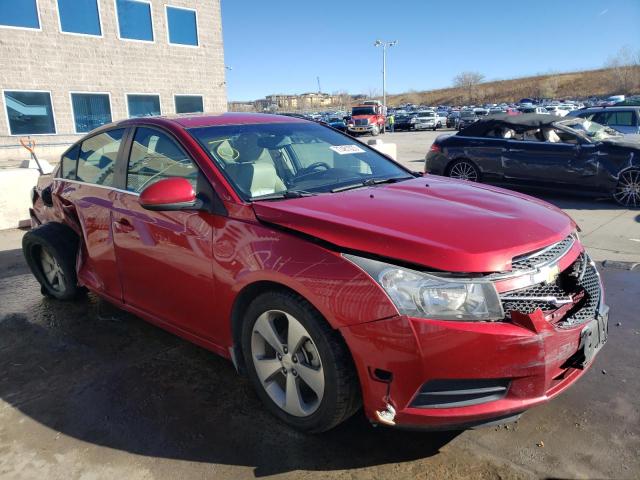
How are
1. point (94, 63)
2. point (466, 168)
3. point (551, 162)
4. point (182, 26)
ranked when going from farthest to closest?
point (182, 26), point (94, 63), point (466, 168), point (551, 162)

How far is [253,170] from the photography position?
3.04 meters

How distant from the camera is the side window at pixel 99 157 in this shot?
3729 millimetres

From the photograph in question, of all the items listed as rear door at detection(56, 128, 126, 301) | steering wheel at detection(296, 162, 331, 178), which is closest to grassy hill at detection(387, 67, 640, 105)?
steering wheel at detection(296, 162, 331, 178)

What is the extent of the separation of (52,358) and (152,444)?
146cm

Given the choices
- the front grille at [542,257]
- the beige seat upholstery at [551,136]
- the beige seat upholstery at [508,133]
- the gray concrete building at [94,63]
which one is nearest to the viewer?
the front grille at [542,257]

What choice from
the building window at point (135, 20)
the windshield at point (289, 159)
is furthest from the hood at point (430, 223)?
the building window at point (135, 20)

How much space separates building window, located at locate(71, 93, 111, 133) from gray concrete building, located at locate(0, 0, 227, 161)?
37mm

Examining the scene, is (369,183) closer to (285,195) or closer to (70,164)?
(285,195)

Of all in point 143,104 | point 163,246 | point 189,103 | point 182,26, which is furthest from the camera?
point 189,103

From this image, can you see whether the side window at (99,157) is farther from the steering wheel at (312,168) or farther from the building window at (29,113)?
the building window at (29,113)

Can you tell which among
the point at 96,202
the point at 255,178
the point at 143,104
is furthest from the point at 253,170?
the point at 143,104

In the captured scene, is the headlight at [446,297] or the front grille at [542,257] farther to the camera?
the front grille at [542,257]

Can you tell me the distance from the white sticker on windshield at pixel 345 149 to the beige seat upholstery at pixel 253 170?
1.84 ft

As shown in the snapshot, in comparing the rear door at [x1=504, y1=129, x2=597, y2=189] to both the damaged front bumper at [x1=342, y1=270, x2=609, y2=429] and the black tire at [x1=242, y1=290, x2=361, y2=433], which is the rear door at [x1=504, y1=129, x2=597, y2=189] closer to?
the damaged front bumper at [x1=342, y1=270, x2=609, y2=429]
